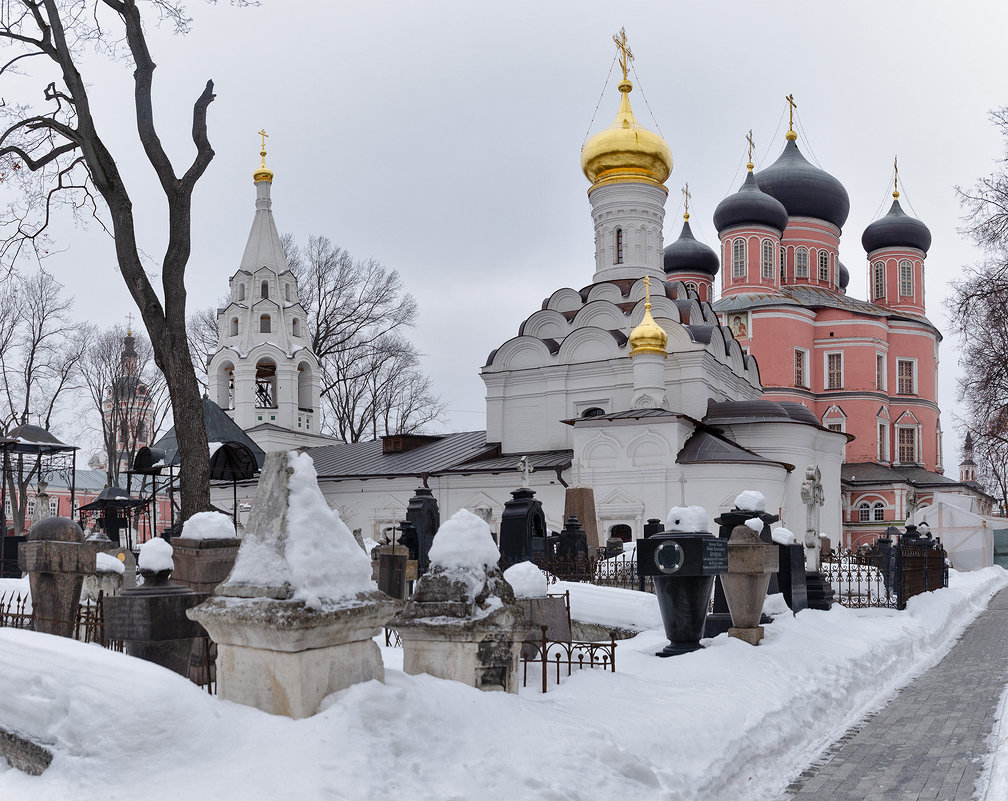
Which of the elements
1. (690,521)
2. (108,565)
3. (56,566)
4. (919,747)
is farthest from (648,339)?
(56,566)

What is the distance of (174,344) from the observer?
12836 millimetres

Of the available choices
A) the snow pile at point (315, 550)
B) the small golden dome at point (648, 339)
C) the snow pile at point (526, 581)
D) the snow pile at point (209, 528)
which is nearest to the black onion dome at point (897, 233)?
the small golden dome at point (648, 339)

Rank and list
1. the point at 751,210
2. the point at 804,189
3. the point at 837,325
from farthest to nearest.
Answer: the point at 804,189 < the point at 837,325 < the point at 751,210

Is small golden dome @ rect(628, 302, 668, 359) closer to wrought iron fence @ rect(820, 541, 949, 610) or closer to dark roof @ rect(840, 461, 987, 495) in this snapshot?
wrought iron fence @ rect(820, 541, 949, 610)

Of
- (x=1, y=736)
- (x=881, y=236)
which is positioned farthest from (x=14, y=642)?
(x=881, y=236)

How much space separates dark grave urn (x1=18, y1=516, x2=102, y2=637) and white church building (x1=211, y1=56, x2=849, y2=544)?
65.3 ft

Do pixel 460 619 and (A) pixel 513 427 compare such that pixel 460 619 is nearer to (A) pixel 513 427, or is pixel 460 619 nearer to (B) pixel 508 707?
→ (B) pixel 508 707

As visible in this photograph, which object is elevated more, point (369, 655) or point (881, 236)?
point (881, 236)

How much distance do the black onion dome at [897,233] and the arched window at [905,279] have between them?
86 centimetres

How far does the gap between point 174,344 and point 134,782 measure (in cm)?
975

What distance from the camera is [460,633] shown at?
18.5ft

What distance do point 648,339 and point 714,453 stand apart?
4139 millimetres

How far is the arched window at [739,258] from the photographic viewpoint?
39628 millimetres

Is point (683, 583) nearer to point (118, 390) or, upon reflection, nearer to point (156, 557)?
point (156, 557)
